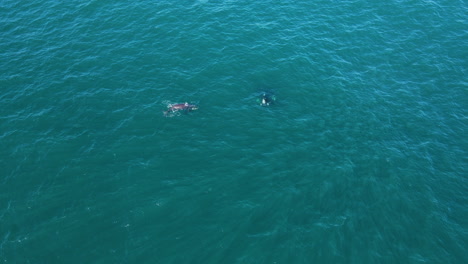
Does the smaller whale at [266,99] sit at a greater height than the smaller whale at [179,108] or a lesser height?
lesser

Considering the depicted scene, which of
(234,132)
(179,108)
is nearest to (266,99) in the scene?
(234,132)

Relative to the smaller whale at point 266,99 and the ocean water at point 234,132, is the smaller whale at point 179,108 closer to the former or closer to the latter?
the ocean water at point 234,132

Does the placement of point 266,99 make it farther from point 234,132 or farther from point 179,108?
point 179,108

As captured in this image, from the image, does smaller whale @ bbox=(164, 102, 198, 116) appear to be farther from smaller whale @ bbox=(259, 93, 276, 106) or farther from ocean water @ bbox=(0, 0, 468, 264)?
smaller whale @ bbox=(259, 93, 276, 106)

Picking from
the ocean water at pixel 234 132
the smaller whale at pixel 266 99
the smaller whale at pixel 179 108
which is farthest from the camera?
the smaller whale at pixel 266 99

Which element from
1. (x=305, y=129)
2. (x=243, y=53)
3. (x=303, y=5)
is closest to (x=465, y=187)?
(x=305, y=129)

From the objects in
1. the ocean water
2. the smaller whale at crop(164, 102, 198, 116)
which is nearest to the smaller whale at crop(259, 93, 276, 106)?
the ocean water

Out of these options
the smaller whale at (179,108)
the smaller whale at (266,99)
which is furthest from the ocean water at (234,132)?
the smaller whale at (179,108)

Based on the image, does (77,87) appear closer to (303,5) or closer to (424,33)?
(303,5)
